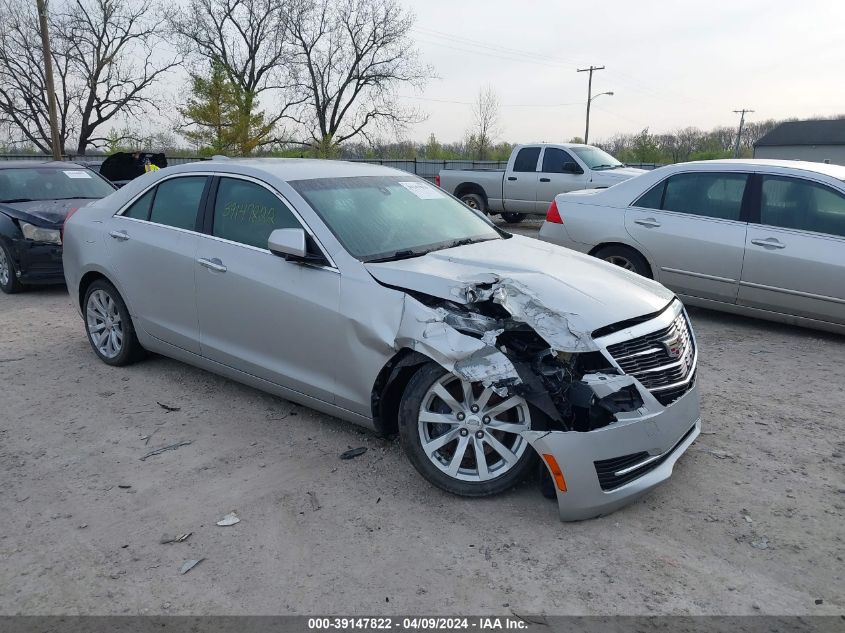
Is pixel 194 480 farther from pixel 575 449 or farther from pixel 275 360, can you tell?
pixel 575 449

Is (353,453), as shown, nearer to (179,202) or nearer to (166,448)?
(166,448)

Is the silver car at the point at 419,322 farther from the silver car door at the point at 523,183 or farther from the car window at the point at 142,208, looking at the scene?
the silver car door at the point at 523,183

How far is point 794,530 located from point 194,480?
10.3ft

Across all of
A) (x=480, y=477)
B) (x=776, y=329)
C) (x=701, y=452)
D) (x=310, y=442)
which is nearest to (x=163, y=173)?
(x=310, y=442)

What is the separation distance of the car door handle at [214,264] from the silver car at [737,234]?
14.5ft

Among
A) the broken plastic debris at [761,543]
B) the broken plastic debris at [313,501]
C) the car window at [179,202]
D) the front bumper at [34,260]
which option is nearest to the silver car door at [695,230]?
the broken plastic debris at [761,543]

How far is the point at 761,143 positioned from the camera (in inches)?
2776

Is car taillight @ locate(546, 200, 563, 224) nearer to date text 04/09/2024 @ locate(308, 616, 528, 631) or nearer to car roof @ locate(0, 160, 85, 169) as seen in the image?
date text 04/09/2024 @ locate(308, 616, 528, 631)

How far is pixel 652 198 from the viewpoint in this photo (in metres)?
7.12

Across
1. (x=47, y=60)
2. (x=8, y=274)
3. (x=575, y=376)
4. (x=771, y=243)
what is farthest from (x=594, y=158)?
(x=47, y=60)

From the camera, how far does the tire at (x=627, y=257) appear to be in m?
7.09

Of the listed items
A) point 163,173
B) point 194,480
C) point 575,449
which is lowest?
point 194,480

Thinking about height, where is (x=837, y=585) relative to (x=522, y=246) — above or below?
below

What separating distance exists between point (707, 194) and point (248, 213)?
474 centimetres
